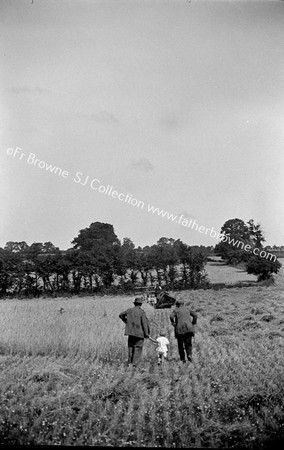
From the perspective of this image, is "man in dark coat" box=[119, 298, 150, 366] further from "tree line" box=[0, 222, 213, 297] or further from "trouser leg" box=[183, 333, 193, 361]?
"tree line" box=[0, 222, 213, 297]

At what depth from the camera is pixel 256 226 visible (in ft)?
32.1

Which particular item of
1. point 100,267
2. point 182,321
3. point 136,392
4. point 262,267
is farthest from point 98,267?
point 136,392

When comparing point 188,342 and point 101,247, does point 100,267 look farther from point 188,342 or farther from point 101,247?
point 188,342

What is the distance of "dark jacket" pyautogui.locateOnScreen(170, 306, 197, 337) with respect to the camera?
338 inches

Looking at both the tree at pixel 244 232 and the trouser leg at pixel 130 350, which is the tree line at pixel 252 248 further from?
the trouser leg at pixel 130 350

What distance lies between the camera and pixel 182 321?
8672 mm

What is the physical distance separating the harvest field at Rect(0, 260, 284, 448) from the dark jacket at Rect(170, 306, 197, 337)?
603mm

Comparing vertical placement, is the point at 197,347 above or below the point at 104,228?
below

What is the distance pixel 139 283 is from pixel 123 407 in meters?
27.9

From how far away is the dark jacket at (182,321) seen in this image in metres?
8.59

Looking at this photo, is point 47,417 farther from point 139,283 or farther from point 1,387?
point 139,283

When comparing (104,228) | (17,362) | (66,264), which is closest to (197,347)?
(17,362)

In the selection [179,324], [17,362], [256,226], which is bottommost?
[17,362]

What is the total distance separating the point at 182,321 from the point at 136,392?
2.61 m
